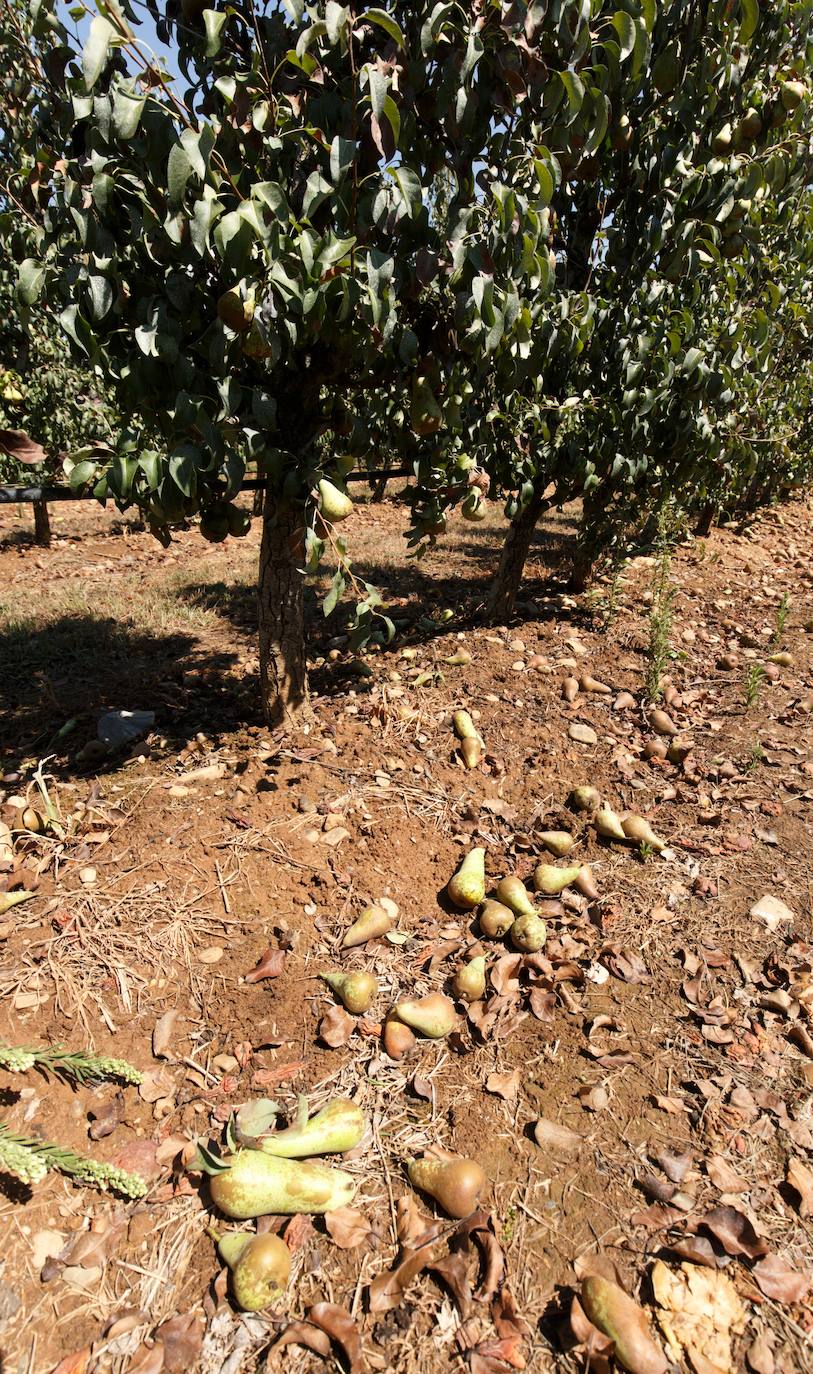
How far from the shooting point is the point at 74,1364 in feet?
4.82

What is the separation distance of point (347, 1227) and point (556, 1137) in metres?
0.60

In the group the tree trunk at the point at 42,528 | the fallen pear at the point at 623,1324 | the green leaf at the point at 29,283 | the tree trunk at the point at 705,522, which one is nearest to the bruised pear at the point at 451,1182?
the fallen pear at the point at 623,1324

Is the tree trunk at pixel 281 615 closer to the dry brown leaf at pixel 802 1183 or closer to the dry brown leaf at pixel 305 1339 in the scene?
the dry brown leaf at pixel 305 1339

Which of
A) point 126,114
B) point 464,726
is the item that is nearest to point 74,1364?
point 464,726

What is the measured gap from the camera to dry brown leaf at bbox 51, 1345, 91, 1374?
1.46 m

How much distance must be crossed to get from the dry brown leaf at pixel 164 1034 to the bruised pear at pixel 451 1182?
2.67 feet

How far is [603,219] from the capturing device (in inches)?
167

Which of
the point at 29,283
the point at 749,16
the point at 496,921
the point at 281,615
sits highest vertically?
the point at 749,16

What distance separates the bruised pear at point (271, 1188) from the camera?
1679 millimetres

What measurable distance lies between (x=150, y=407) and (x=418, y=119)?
1.41 metres

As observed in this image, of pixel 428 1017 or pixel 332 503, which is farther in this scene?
pixel 332 503

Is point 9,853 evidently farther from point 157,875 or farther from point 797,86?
point 797,86

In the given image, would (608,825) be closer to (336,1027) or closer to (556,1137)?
(556,1137)

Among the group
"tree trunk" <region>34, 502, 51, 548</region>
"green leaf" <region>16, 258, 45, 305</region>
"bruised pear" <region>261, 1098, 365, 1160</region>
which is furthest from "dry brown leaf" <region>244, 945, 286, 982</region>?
"tree trunk" <region>34, 502, 51, 548</region>
